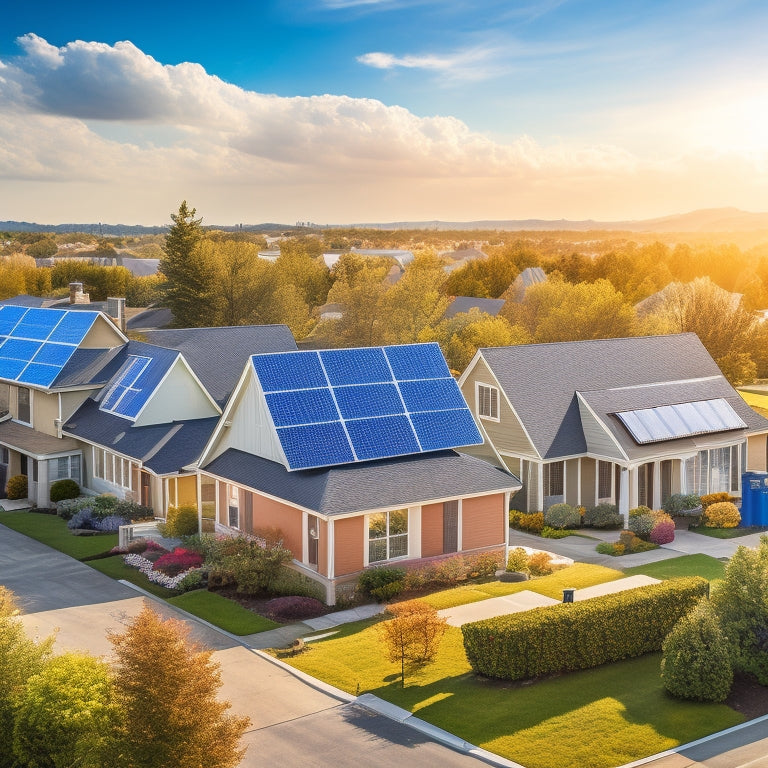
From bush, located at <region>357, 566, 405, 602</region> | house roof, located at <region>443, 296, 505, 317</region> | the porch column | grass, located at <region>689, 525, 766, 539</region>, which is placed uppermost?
house roof, located at <region>443, 296, 505, 317</region>

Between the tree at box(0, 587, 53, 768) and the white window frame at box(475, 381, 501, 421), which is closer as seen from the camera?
the tree at box(0, 587, 53, 768)

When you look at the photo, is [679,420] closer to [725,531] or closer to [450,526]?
[725,531]

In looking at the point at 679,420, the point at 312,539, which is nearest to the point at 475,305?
the point at 679,420

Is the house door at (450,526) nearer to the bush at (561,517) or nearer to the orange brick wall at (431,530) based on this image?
the orange brick wall at (431,530)

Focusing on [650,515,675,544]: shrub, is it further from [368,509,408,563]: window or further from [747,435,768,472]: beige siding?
[368,509,408,563]: window

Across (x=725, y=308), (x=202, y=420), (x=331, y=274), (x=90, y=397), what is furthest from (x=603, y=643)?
(x=331, y=274)

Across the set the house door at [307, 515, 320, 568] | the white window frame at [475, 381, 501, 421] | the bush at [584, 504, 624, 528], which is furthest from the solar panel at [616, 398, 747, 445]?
A: the house door at [307, 515, 320, 568]
